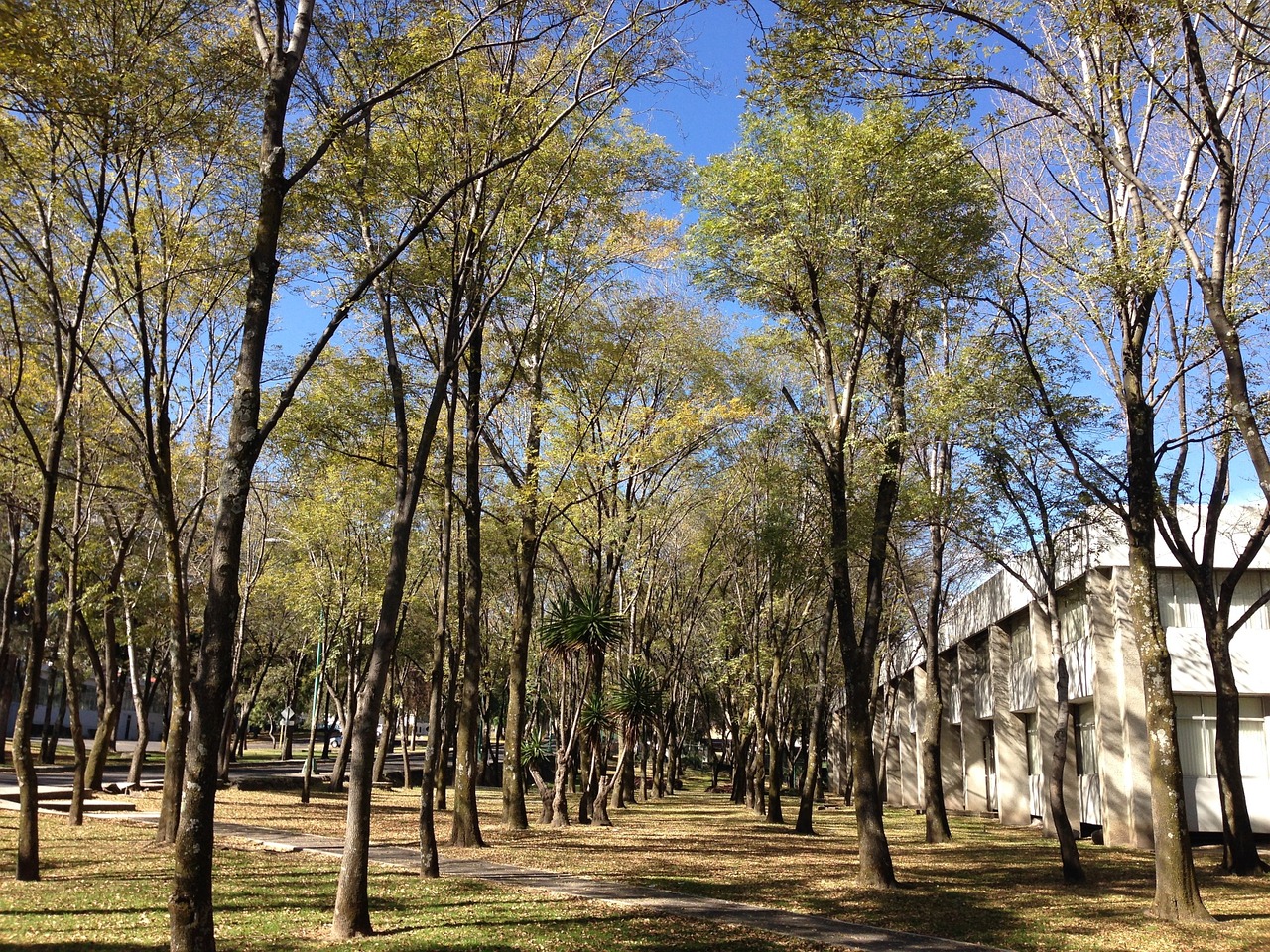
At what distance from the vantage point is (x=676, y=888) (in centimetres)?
1389

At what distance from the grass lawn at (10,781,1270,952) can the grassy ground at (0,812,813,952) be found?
0.04 m

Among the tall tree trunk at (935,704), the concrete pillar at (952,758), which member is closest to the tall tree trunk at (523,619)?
the tall tree trunk at (935,704)

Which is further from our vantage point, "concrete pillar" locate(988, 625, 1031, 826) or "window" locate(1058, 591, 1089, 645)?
"concrete pillar" locate(988, 625, 1031, 826)

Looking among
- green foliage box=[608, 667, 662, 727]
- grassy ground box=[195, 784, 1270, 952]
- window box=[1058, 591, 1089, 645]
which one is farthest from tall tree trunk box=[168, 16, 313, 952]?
window box=[1058, 591, 1089, 645]

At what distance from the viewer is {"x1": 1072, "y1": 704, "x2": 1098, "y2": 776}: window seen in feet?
86.8

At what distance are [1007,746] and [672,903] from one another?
2401cm

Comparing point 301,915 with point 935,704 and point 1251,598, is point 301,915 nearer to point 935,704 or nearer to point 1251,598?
point 935,704

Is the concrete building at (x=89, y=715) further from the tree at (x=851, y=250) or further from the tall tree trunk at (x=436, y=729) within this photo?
the tree at (x=851, y=250)

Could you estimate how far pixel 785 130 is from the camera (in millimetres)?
15383

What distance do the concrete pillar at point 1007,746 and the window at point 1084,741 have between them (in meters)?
4.57

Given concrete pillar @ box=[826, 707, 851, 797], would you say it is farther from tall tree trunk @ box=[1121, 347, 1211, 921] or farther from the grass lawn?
tall tree trunk @ box=[1121, 347, 1211, 921]

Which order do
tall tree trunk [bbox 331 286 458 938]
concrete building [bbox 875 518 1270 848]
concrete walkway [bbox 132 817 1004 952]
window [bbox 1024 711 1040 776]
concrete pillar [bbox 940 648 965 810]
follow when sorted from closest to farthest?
tall tree trunk [bbox 331 286 458 938] → concrete walkway [bbox 132 817 1004 952] → concrete building [bbox 875 518 1270 848] → window [bbox 1024 711 1040 776] → concrete pillar [bbox 940 648 965 810]

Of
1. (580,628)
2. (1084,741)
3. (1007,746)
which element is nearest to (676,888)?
(580,628)

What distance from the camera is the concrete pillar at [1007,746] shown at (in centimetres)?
3177
